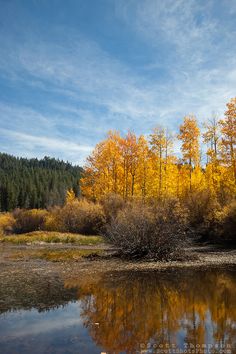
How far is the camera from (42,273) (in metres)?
16.6

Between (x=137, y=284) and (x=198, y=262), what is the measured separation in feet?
22.3

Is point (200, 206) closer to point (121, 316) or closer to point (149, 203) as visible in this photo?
point (149, 203)

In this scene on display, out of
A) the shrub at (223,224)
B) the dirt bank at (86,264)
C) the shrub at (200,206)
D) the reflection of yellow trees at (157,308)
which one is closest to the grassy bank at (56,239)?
the shrub at (200,206)

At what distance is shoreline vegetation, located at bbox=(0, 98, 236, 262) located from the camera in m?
21.5

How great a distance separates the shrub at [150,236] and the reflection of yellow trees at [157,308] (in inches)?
200

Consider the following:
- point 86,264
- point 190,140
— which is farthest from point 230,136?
point 86,264

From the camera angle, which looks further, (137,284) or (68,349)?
(137,284)

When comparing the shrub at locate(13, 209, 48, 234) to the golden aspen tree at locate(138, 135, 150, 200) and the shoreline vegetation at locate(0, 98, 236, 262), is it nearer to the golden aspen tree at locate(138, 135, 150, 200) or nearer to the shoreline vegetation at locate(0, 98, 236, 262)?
the shoreline vegetation at locate(0, 98, 236, 262)

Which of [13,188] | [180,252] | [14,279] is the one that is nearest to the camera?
[14,279]

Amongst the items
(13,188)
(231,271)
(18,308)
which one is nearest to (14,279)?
(18,308)

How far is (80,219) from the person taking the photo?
38.9 meters

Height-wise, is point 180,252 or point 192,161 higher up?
point 192,161

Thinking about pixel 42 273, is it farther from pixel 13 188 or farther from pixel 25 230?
pixel 13 188

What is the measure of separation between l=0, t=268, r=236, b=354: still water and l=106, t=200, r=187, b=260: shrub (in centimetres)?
594
